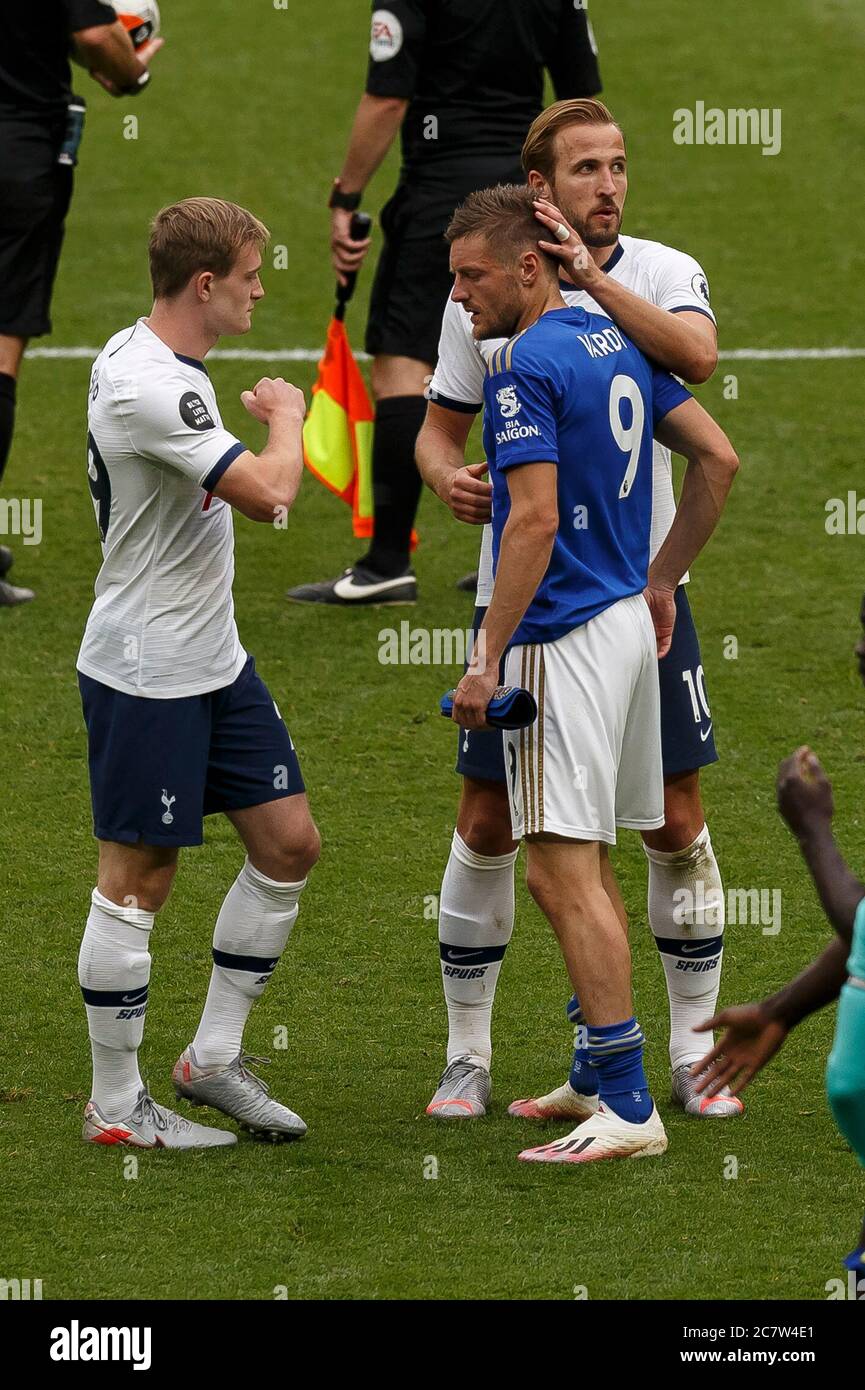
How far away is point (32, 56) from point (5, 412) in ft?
4.00

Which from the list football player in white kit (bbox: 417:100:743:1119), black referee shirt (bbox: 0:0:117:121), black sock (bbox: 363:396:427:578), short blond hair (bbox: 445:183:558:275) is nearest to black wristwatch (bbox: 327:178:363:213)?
black sock (bbox: 363:396:427:578)

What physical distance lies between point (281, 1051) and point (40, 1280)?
3.78 ft

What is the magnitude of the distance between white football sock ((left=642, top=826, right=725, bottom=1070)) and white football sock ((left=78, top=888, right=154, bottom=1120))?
1.11m

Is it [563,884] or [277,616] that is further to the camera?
[277,616]

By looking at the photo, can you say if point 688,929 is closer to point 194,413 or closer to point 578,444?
point 578,444

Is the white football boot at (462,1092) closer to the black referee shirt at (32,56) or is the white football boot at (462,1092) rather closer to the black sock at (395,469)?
the black sock at (395,469)

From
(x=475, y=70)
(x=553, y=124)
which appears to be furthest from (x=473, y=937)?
(x=475, y=70)

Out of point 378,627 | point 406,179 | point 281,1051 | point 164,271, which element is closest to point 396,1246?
point 281,1051

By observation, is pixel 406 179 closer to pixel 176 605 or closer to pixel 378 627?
pixel 378 627

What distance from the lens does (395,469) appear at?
7.51m

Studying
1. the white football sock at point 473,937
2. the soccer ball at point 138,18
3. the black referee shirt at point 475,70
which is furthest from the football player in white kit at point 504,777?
the soccer ball at point 138,18

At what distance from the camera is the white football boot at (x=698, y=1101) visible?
14.6ft

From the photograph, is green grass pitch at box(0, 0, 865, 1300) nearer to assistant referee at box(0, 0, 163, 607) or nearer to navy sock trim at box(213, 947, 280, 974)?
navy sock trim at box(213, 947, 280, 974)

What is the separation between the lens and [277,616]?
7523 mm
